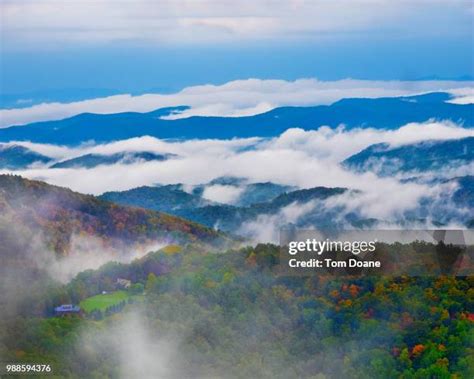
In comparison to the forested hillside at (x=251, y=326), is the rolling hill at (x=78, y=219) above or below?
above

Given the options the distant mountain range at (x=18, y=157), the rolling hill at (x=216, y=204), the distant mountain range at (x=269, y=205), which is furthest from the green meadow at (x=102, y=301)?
the distant mountain range at (x=18, y=157)

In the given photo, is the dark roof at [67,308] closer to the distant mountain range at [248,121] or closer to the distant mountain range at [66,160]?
the distant mountain range at [66,160]

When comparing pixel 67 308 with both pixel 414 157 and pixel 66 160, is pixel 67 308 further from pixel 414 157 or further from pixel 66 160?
pixel 414 157

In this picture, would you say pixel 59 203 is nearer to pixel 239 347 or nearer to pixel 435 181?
pixel 239 347

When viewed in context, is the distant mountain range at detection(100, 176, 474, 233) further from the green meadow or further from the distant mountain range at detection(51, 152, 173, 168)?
the green meadow

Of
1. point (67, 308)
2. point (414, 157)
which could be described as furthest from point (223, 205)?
point (67, 308)

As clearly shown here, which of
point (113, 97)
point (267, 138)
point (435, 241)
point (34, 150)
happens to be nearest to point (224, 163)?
point (267, 138)

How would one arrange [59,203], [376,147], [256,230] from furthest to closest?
[376,147], [256,230], [59,203]
